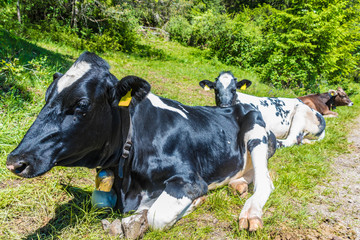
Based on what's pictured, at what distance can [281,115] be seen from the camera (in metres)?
6.34

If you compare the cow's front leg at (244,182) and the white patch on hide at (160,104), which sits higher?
the white patch on hide at (160,104)

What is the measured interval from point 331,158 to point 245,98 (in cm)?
231

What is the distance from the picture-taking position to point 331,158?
488cm

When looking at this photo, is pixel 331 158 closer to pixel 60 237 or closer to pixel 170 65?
pixel 60 237

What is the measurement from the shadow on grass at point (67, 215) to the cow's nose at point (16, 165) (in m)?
0.60

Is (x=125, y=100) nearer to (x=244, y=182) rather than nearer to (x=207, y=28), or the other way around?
(x=244, y=182)

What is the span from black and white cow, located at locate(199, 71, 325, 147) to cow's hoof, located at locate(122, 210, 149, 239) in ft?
13.5

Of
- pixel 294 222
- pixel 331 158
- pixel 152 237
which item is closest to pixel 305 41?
pixel 331 158

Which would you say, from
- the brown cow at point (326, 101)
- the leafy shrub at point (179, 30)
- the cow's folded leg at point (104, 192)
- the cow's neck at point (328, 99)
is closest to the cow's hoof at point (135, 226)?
the cow's folded leg at point (104, 192)

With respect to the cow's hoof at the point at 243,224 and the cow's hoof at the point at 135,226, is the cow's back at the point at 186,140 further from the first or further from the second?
the cow's hoof at the point at 243,224

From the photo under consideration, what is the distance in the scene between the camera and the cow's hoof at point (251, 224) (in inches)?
85.7

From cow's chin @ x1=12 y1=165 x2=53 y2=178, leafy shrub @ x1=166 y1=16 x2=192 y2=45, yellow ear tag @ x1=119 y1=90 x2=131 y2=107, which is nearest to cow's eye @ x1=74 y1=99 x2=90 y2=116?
yellow ear tag @ x1=119 y1=90 x2=131 y2=107

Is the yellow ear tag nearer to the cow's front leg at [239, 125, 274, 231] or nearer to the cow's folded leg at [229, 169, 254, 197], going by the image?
the cow's front leg at [239, 125, 274, 231]

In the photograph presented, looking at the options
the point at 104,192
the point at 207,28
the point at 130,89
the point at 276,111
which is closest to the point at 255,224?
the point at 104,192
